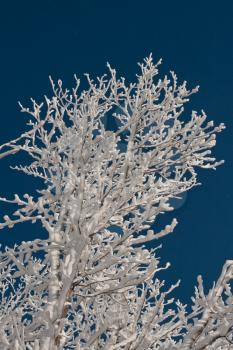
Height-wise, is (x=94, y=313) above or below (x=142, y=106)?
below

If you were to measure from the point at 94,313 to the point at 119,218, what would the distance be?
76.7 inches

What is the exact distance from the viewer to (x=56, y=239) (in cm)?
471

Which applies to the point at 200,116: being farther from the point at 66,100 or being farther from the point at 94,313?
the point at 94,313

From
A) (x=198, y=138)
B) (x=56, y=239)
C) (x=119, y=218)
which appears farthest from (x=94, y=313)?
(x=198, y=138)

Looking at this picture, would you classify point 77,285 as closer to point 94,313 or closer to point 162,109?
point 94,313

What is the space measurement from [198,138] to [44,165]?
2.00 metres

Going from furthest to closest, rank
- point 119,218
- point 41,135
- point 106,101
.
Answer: point 106,101
point 41,135
point 119,218

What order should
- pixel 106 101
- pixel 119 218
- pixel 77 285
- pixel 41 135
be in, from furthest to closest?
pixel 106 101 < pixel 41 135 < pixel 119 218 < pixel 77 285

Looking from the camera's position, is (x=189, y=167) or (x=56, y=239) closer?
(x=56, y=239)

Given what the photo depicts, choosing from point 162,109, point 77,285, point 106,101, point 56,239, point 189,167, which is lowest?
point 77,285

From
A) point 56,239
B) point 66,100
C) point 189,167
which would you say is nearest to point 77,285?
point 56,239

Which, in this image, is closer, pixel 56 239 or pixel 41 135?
pixel 56 239

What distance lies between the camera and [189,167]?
625 cm

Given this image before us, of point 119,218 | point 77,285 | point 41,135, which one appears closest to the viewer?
point 77,285
